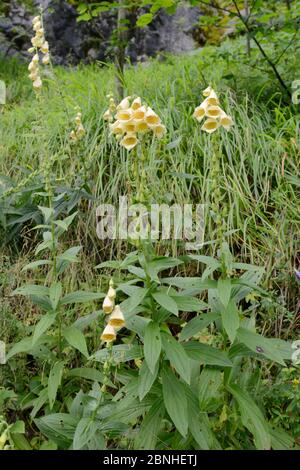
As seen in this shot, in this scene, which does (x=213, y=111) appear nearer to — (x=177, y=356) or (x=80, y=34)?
(x=177, y=356)

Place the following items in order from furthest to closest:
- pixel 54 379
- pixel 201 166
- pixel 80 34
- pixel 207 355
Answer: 1. pixel 80 34
2. pixel 201 166
3. pixel 54 379
4. pixel 207 355

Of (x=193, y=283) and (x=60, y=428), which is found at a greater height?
(x=193, y=283)

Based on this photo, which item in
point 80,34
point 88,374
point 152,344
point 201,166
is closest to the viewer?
point 152,344

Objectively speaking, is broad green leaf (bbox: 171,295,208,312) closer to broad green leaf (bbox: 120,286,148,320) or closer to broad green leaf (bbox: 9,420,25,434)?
broad green leaf (bbox: 120,286,148,320)

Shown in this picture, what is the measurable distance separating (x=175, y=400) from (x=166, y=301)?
0.33m

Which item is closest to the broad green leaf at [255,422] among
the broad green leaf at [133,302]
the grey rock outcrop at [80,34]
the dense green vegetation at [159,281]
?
the dense green vegetation at [159,281]

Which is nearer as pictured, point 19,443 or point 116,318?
point 116,318

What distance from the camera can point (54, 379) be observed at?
7.06 feet

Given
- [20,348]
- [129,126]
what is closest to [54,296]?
[20,348]

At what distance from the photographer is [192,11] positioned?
27.0 ft

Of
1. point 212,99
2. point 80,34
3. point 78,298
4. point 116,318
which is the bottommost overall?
point 78,298

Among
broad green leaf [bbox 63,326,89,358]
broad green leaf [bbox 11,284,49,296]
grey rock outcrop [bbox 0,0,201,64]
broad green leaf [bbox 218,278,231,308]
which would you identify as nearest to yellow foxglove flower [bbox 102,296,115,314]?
broad green leaf [bbox 218,278,231,308]

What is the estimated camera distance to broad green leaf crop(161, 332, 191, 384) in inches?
68.8

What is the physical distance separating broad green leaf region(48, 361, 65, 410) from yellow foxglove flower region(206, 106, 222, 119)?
1.16 metres
